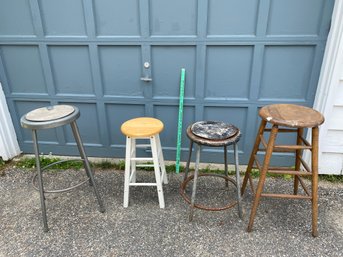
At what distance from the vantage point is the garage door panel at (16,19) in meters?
2.50

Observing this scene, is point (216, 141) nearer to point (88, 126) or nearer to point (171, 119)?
point (171, 119)

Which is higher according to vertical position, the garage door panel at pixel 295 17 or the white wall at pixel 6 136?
the garage door panel at pixel 295 17

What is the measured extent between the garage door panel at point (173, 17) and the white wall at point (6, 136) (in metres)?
1.88

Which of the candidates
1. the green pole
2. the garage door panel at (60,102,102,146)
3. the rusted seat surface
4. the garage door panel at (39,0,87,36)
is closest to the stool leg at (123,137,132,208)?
the rusted seat surface

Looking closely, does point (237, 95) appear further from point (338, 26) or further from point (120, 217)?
point (120, 217)

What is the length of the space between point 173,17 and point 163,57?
0.38 m

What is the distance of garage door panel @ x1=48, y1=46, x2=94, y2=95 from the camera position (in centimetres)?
263

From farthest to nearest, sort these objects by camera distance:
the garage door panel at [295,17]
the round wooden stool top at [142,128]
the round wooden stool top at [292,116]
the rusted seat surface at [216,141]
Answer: the garage door panel at [295,17]
the round wooden stool top at [142,128]
the rusted seat surface at [216,141]
the round wooden stool top at [292,116]

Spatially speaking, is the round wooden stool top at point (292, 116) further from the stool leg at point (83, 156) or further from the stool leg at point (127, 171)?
the stool leg at point (83, 156)

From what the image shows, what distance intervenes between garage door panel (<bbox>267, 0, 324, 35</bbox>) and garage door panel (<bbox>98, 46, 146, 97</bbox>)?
1.27 meters

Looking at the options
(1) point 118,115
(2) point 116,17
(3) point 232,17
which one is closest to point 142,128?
(1) point 118,115

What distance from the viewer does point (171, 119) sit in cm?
279

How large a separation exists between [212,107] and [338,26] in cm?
127

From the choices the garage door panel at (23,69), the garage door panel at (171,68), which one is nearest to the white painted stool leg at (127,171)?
the garage door panel at (171,68)
